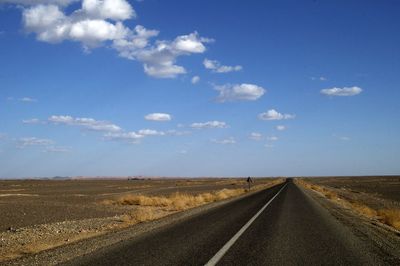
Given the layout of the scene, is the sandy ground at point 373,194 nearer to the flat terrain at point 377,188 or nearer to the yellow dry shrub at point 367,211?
the flat terrain at point 377,188

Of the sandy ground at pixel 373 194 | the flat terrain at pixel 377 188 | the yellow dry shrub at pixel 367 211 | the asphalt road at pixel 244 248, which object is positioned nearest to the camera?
the asphalt road at pixel 244 248

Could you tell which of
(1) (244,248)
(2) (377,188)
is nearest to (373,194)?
(2) (377,188)

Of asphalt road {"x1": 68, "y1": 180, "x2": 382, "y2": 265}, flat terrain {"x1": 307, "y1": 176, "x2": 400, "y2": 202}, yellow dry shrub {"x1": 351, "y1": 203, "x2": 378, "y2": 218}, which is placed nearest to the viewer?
asphalt road {"x1": 68, "y1": 180, "x2": 382, "y2": 265}

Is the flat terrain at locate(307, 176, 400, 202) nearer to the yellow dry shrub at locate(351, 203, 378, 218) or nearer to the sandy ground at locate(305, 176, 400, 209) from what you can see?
the sandy ground at locate(305, 176, 400, 209)

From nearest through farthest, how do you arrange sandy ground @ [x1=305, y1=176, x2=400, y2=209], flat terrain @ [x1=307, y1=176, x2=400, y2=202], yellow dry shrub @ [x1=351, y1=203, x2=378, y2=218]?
yellow dry shrub @ [x1=351, y1=203, x2=378, y2=218]
sandy ground @ [x1=305, y1=176, x2=400, y2=209]
flat terrain @ [x1=307, y1=176, x2=400, y2=202]

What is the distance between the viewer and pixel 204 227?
14727 mm

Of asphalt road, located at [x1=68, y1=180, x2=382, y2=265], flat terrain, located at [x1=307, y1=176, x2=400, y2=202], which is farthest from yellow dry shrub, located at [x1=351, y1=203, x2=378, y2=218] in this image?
flat terrain, located at [x1=307, y1=176, x2=400, y2=202]

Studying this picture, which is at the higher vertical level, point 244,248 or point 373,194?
point 373,194

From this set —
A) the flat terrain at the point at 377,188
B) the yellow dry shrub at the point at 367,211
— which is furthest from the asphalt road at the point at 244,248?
the flat terrain at the point at 377,188

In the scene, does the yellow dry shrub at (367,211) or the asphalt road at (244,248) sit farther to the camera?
the yellow dry shrub at (367,211)

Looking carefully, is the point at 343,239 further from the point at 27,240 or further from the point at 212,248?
the point at 27,240

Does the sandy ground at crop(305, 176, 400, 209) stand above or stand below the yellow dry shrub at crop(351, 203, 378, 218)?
above

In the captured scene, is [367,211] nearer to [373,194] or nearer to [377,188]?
[373,194]

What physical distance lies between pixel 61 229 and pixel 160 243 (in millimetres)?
8104
